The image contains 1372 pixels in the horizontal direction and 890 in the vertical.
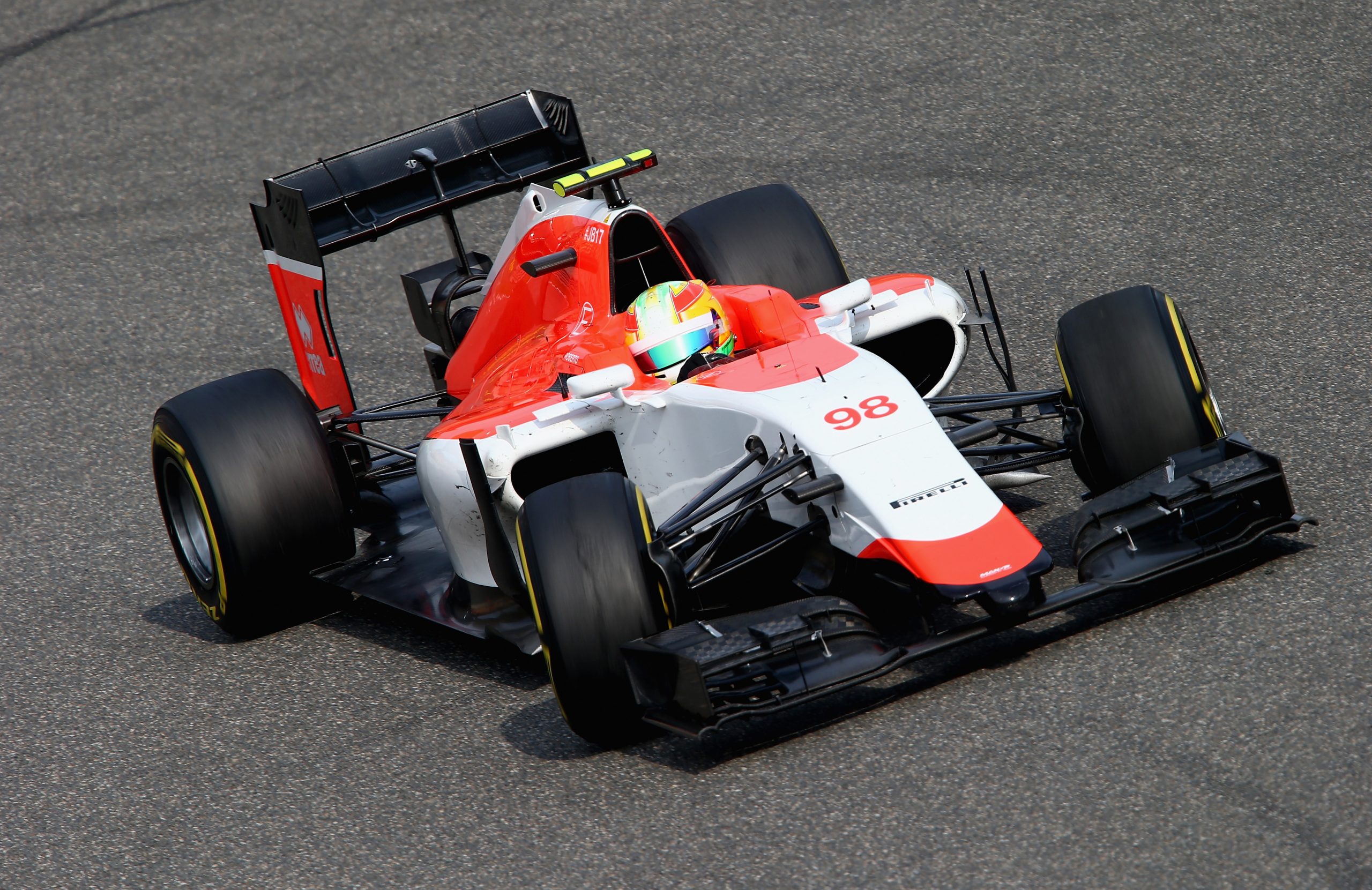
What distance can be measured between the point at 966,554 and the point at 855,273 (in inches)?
189

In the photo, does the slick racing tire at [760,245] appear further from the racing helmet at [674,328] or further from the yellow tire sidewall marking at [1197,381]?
the yellow tire sidewall marking at [1197,381]

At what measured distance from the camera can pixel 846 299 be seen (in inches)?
237

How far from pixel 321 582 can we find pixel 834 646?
8.57 feet

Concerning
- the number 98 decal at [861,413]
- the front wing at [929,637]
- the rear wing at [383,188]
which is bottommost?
the front wing at [929,637]

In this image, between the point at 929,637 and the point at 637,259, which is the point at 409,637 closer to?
the point at 637,259

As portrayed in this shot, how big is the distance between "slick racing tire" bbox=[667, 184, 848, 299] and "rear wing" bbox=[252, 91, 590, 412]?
725 mm

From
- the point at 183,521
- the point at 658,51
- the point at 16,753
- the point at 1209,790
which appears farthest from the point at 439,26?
the point at 1209,790

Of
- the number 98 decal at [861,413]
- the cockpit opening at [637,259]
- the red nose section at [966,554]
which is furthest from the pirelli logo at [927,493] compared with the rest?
the cockpit opening at [637,259]

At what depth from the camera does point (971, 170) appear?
411 inches

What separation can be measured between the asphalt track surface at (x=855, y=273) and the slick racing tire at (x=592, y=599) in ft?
0.80

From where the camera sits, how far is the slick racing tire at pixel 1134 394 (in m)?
5.66

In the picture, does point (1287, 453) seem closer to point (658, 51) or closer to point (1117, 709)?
point (1117, 709)

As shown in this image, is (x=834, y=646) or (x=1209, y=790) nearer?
(x=1209, y=790)

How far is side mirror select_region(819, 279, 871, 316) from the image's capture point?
19.8 feet
